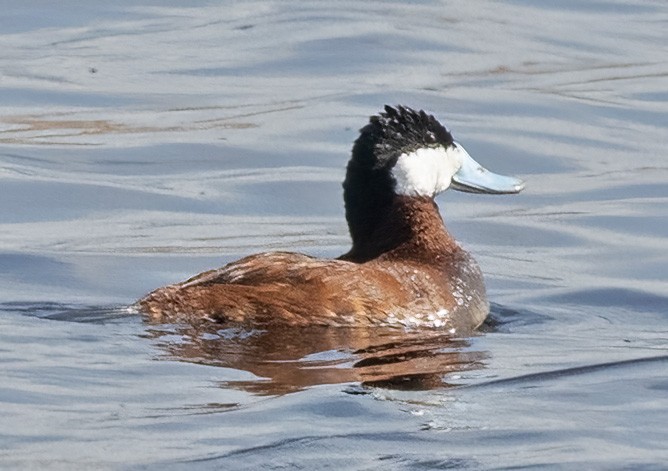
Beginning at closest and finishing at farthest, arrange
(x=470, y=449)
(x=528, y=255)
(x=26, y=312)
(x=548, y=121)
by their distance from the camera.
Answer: (x=470, y=449)
(x=26, y=312)
(x=528, y=255)
(x=548, y=121)

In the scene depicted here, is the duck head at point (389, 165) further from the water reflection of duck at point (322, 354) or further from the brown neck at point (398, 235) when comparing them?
the water reflection of duck at point (322, 354)

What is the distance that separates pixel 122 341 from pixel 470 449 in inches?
75.7

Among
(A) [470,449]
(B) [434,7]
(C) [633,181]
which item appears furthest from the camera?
(B) [434,7]

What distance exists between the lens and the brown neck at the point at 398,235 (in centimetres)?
777

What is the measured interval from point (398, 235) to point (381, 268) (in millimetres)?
442

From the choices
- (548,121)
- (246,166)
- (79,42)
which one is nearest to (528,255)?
(246,166)

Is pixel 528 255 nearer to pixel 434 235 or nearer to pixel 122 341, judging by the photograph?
pixel 434 235

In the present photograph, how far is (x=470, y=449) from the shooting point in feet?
17.1

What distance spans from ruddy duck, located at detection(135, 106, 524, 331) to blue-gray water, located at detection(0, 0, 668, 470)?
13 cm

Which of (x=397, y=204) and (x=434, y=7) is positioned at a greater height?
(x=434, y=7)

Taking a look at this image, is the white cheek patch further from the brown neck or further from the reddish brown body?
the reddish brown body

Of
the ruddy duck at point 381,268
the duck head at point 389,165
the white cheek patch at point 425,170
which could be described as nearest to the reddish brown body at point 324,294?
the ruddy duck at point 381,268

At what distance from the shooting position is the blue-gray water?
5.39 m

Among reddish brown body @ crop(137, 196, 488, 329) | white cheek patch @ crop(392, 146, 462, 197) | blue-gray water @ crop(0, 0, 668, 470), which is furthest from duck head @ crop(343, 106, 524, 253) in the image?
blue-gray water @ crop(0, 0, 668, 470)
